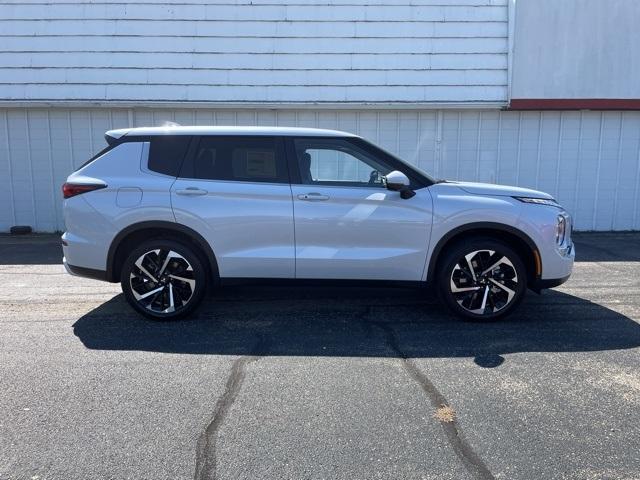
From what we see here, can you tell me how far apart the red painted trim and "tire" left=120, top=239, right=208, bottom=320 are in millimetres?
7619

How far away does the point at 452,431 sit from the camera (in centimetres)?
326

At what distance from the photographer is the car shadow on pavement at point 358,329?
460cm

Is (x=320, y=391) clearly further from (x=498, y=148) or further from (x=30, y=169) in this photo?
(x=30, y=169)

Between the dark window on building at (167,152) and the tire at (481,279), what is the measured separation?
2746 mm

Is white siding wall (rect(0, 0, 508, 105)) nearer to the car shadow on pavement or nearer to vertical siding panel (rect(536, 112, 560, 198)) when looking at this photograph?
vertical siding panel (rect(536, 112, 560, 198))

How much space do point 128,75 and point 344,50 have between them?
4087 mm

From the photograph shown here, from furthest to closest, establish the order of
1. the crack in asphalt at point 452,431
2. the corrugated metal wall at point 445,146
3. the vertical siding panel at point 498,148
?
the vertical siding panel at point 498,148, the corrugated metal wall at point 445,146, the crack in asphalt at point 452,431

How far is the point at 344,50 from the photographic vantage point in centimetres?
1020

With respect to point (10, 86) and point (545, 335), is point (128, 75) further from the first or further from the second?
point (545, 335)

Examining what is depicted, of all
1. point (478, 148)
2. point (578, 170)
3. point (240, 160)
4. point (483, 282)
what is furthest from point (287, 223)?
point (578, 170)

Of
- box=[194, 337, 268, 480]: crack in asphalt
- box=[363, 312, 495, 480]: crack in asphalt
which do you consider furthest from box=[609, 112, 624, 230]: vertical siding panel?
box=[194, 337, 268, 480]: crack in asphalt

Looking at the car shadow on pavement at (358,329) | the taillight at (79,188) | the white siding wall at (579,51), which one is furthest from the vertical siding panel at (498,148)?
the taillight at (79,188)

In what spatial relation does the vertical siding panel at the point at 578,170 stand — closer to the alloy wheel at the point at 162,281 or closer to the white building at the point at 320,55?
the white building at the point at 320,55

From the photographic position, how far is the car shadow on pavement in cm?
460
